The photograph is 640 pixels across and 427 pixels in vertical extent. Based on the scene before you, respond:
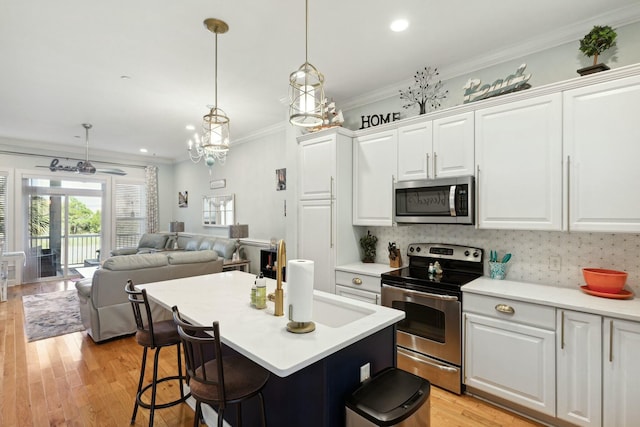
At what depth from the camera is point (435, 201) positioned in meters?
2.88

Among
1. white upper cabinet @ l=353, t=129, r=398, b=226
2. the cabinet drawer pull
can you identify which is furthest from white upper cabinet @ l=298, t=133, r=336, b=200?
the cabinet drawer pull

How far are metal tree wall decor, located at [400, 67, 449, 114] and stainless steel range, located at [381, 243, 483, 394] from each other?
4.67ft

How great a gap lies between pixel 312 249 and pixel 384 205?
94cm

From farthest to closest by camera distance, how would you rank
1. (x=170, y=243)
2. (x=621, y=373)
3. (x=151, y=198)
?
(x=151, y=198) < (x=170, y=243) < (x=621, y=373)

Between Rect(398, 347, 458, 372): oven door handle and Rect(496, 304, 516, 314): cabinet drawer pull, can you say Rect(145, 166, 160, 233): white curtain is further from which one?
Rect(496, 304, 516, 314): cabinet drawer pull

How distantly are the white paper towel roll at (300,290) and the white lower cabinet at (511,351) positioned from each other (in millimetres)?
1559

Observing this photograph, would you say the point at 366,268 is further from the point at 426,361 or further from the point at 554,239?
the point at 554,239

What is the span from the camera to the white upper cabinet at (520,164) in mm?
2281

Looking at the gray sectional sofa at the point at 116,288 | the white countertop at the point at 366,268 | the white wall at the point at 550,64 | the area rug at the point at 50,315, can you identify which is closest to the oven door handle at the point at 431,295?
the white countertop at the point at 366,268

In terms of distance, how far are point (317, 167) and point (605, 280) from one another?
8.47 feet

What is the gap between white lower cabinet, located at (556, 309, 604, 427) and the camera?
194cm

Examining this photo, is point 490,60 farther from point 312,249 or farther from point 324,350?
point 324,350

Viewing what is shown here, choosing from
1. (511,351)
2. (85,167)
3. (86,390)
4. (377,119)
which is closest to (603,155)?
(511,351)

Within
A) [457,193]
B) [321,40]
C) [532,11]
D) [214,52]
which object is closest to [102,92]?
[214,52]
